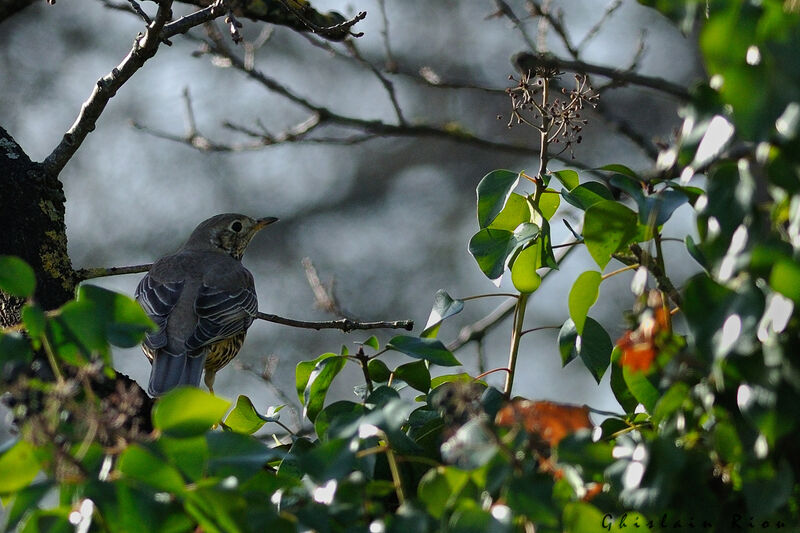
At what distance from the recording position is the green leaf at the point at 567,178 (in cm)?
223

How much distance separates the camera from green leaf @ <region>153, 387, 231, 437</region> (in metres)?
1.42

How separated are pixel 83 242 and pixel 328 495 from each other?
1016cm

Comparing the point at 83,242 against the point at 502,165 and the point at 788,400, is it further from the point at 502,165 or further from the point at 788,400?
the point at 788,400

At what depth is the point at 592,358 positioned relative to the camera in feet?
7.02

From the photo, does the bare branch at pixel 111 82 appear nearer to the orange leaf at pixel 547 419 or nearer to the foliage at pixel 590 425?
the foliage at pixel 590 425

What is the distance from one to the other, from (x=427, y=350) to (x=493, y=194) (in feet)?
1.28

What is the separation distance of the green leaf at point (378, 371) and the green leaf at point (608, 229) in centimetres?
64

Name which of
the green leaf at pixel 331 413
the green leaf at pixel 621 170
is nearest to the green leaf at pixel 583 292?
the green leaf at pixel 621 170

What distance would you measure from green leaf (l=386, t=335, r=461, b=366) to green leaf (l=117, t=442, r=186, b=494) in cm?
66

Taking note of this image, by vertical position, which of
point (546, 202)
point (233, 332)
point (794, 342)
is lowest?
point (233, 332)

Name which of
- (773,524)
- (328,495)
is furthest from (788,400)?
(328,495)

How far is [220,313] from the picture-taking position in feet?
17.0

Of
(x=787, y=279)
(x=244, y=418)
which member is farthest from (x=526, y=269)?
(x=787, y=279)

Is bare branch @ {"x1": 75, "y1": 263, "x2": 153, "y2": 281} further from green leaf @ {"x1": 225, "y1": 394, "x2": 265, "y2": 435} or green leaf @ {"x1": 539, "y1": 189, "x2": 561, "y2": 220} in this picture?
green leaf @ {"x1": 539, "y1": 189, "x2": 561, "y2": 220}
